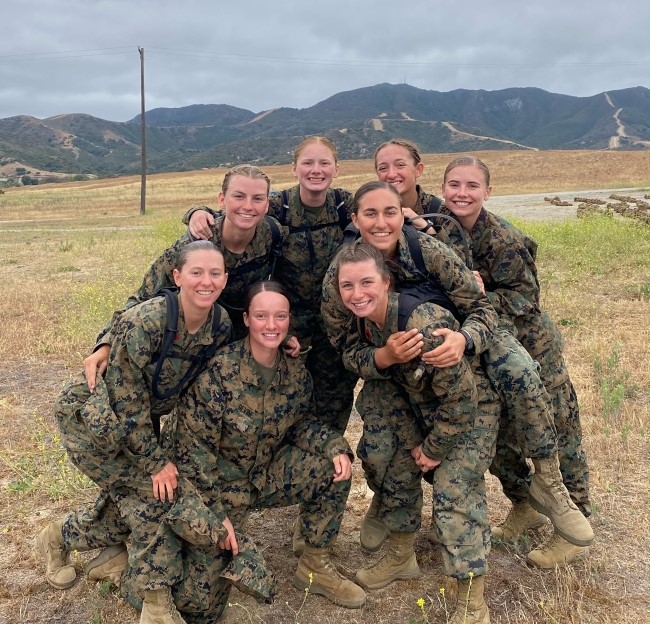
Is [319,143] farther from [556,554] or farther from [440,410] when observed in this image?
[556,554]

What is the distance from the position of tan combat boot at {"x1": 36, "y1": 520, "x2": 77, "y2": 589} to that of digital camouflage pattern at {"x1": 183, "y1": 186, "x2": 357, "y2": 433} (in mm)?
1958

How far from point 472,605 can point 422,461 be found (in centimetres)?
80

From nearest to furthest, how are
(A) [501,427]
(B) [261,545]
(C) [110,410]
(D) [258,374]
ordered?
(C) [110,410] < (D) [258,374] < (A) [501,427] < (B) [261,545]

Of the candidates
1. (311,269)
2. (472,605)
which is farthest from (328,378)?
(472,605)

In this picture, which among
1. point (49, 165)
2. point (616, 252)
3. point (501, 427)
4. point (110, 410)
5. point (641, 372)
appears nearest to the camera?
point (110, 410)

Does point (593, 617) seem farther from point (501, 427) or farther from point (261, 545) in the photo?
point (261, 545)

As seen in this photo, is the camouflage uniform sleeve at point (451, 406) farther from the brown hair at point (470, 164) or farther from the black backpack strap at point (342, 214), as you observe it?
the black backpack strap at point (342, 214)

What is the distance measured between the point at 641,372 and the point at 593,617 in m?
3.87

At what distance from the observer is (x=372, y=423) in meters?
3.65

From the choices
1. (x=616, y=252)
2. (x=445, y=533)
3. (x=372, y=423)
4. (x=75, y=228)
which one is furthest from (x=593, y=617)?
(x=75, y=228)

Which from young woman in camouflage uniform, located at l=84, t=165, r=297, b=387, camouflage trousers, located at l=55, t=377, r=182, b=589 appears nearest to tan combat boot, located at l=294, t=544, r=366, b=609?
camouflage trousers, located at l=55, t=377, r=182, b=589

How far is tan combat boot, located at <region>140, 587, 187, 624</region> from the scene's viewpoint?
10.6ft

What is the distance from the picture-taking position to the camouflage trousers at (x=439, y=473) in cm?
321

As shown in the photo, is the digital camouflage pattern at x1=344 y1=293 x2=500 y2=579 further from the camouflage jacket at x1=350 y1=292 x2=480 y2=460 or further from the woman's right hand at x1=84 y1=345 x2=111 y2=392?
the woman's right hand at x1=84 y1=345 x2=111 y2=392
